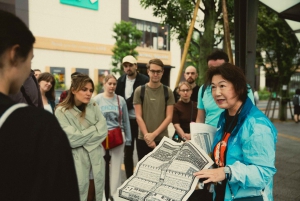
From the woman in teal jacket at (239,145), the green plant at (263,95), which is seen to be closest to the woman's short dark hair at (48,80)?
the woman in teal jacket at (239,145)

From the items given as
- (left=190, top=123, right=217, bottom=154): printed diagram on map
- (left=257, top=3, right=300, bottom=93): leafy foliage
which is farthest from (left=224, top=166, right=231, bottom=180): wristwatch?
(left=257, top=3, right=300, bottom=93): leafy foliage

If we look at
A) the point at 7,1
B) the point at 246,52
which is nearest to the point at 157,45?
the point at 7,1

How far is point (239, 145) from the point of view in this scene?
164 cm

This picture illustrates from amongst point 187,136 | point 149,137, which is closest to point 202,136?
point 149,137

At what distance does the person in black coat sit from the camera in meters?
0.81

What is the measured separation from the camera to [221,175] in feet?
5.22

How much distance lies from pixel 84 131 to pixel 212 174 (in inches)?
73.5

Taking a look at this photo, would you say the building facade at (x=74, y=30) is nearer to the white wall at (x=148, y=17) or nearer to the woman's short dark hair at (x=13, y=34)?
the white wall at (x=148, y=17)

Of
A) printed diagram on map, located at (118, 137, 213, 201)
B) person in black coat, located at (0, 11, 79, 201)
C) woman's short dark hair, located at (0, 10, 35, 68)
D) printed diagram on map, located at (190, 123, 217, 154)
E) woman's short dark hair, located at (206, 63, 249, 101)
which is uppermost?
woman's short dark hair, located at (0, 10, 35, 68)

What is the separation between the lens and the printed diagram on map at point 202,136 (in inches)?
79.0

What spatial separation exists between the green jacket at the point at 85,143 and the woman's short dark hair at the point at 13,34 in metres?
2.19

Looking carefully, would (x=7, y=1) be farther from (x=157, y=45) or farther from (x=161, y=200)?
(x=161, y=200)

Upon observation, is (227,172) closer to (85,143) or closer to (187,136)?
(85,143)

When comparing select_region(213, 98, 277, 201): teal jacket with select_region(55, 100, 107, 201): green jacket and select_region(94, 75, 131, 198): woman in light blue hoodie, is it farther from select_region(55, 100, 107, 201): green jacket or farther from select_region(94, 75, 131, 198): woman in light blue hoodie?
select_region(94, 75, 131, 198): woman in light blue hoodie
